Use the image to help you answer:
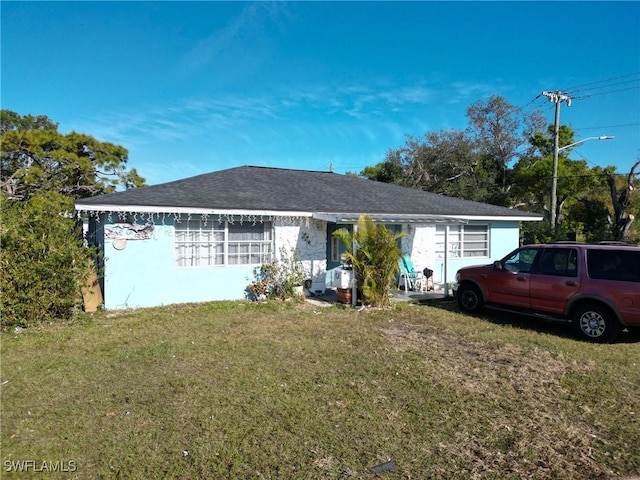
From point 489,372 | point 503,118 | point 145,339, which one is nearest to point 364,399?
point 489,372

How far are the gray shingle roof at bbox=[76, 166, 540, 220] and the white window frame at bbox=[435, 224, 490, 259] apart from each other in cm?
69

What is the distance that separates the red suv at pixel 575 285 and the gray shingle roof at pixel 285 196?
4.72m

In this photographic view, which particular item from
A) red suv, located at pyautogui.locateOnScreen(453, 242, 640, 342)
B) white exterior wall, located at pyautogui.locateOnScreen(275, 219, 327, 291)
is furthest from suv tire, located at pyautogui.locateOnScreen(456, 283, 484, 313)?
white exterior wall, located at pyautogui.locateOnScreen(275, 219, 327, 291)

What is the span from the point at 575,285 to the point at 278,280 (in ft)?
22.8

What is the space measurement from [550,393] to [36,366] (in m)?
6.78

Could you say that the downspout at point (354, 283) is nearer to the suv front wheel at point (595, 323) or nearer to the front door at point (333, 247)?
the front door at point (333, 247)

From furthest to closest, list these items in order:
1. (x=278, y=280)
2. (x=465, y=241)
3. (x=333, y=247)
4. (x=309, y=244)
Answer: (x=465, y=241)
(x=333, y=247)
(x=309, y=244)
(x=278, y=280)

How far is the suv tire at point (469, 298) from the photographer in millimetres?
9838

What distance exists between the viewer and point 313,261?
40.6 ft

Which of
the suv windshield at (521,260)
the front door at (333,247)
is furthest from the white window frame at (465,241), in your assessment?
the suv windshield at (521,260)

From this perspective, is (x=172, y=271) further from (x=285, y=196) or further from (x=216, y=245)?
(x=285, y=196)

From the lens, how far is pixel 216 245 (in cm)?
1116

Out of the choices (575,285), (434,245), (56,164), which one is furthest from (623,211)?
(56,164)

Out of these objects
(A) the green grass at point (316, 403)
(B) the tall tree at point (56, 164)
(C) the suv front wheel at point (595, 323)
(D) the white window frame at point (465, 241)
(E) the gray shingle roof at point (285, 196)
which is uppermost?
(B) the tall tree at point (56, 164)
